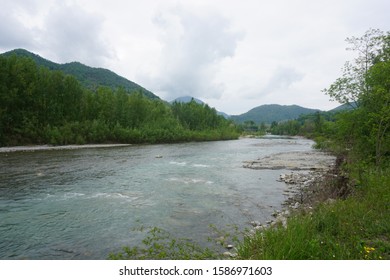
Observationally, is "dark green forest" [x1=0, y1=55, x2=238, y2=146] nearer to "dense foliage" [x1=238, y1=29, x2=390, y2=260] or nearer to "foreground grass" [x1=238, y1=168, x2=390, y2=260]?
"dense foliage" [x1=238, y1=29, x2=390, y2=260]

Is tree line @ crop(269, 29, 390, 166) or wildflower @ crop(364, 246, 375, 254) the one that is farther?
tree line @ crop(269, 29, 390, 166)

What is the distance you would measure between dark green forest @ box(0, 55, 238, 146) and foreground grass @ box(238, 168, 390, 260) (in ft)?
167

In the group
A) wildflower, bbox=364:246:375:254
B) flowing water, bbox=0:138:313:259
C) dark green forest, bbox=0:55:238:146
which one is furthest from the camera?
dark green forest, bbox=0:55:238:146

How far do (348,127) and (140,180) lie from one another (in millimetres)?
14497

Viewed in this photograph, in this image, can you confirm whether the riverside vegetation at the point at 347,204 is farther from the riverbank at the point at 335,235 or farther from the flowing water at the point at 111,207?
the flowing water at the point at 111,207

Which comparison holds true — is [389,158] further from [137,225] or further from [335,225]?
[137,225]

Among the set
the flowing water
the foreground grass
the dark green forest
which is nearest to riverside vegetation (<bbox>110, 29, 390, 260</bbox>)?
the foreground grass

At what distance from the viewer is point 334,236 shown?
590 cm

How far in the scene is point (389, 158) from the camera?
513 inches

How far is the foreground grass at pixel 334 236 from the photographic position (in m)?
4.91

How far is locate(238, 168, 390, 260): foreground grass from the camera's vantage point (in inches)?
193
